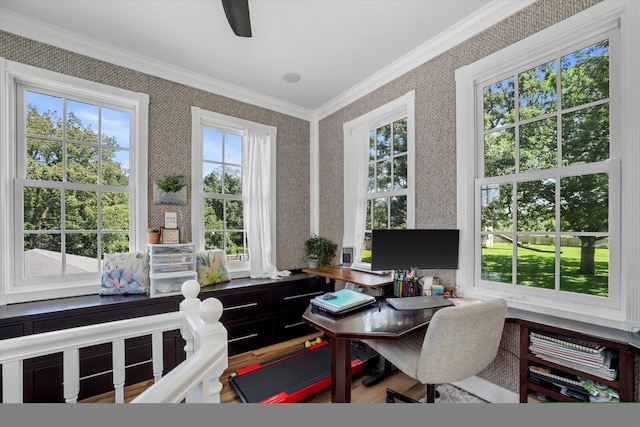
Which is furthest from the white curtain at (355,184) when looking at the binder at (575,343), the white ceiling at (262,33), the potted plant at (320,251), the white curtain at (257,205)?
the binder at (575,343)

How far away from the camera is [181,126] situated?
2.92 metres

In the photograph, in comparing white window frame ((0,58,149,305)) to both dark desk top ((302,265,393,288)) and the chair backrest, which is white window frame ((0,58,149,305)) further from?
the chair backrest

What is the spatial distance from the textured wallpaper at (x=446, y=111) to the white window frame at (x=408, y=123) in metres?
0.05

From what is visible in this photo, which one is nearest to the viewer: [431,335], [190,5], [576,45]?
[431,335]

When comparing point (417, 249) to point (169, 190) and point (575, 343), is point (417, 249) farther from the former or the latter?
point (169, 190)

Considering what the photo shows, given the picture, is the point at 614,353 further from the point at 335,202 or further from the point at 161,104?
the point at 161,104

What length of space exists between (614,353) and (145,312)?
3196mm

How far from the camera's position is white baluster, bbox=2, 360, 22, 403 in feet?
3.21

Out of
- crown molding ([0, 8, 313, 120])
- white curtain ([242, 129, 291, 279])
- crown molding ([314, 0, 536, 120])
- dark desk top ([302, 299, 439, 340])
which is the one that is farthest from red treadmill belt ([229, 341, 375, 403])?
crown molding ([0, 8, 313, 120])

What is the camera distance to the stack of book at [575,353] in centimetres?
146

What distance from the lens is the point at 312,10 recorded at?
2082 millimetres

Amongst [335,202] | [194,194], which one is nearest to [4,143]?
[194,194]

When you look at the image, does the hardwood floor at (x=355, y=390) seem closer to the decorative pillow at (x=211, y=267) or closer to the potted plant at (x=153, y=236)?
the decorative pillow at (x=211, y=267)

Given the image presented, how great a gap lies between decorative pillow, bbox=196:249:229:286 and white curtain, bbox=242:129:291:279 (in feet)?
1.21
